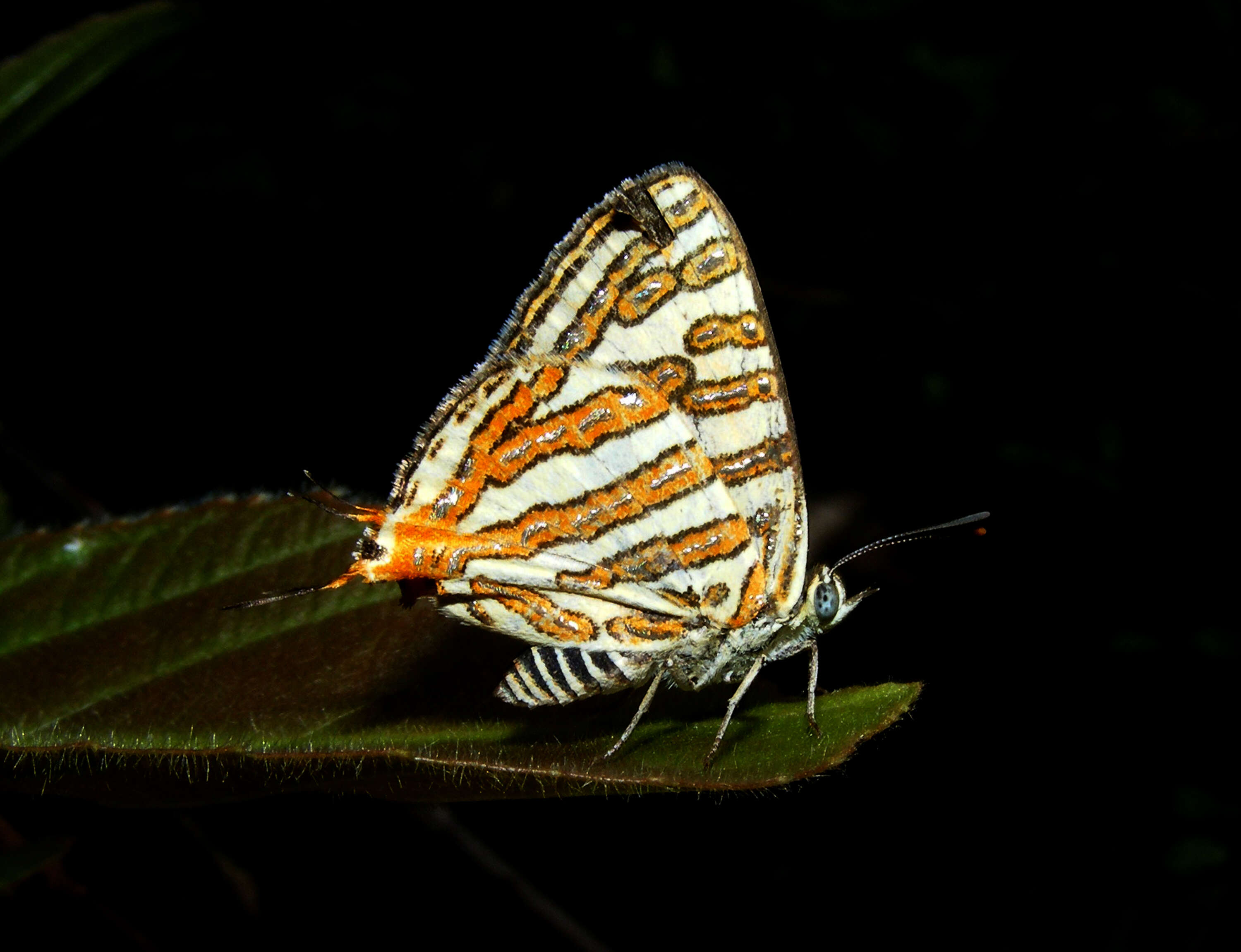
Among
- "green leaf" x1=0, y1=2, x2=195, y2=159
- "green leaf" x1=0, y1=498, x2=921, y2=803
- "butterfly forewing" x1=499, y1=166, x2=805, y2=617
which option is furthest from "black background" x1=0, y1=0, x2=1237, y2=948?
"butterfly forewing" x1=499, y1=166, x2=805, y2=617

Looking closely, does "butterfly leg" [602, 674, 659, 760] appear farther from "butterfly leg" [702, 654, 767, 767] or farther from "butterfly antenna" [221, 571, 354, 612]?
"butterfly antenna" [221, 571, 354, 612]

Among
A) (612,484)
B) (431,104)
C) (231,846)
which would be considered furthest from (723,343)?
(431,104)

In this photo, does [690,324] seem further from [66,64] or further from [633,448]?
[66,64]

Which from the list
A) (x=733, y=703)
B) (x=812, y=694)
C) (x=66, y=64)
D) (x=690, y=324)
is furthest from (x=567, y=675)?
(x=66, y=64)

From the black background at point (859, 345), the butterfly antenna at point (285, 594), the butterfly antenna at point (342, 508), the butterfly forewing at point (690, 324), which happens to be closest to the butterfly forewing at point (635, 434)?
the butterfly forewing at point (690, 324)

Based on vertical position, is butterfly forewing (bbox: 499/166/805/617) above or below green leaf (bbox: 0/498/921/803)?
above

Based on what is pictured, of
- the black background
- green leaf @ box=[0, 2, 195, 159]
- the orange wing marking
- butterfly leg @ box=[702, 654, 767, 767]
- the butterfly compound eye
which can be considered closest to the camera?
butterfly leg @ box=[702, 654, 767, 767]

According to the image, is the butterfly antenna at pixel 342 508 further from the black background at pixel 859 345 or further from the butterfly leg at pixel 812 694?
the black background at pixel 859 345
